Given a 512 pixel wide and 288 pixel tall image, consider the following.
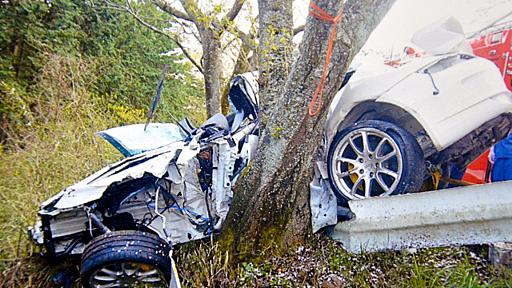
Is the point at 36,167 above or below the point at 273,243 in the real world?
above

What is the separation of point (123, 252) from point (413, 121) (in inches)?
97.2

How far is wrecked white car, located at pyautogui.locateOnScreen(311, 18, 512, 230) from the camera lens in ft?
8.80

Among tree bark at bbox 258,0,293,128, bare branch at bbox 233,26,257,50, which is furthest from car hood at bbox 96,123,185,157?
bare branch at bbox 233,26,257,50

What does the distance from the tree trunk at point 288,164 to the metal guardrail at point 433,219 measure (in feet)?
1.57

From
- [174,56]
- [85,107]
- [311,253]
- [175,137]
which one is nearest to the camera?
[311,253]

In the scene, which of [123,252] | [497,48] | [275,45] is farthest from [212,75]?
[123,252]

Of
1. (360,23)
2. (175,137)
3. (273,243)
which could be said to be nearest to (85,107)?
(175,137)

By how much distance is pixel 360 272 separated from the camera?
8.40ft

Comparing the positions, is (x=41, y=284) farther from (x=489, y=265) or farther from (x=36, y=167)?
(x=489, y=265)

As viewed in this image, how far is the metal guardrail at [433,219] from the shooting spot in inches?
96.5

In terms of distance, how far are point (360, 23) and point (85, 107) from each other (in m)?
5.49

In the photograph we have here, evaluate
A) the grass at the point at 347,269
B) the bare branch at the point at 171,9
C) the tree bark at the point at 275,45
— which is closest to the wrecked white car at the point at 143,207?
the grass at the point at 347,269

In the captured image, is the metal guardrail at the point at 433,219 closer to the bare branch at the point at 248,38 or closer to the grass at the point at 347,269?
the grass at the point at 347,269

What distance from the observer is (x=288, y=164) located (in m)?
2.76
